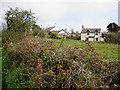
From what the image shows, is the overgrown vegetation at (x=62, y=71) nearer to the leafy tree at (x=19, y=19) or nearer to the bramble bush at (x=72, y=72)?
the bramble bush at (x=72, y=72)

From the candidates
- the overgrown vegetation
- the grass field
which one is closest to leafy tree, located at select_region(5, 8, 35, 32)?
the grass field

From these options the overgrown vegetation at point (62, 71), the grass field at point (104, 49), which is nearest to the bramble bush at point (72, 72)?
the overgrown vegetation at point (62, 71)

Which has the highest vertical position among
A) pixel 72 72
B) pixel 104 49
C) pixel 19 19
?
pixel 19 19

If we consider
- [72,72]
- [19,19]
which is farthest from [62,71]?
[19,19]

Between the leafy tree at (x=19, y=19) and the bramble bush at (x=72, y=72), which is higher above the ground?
the leafy tree at (x=19, y=19)

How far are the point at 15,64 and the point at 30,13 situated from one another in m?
6.83

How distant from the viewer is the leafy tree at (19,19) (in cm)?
794

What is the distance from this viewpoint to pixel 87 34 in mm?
27922

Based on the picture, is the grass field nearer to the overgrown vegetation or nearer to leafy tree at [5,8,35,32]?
the overgrown vegetation

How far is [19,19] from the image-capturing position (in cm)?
842

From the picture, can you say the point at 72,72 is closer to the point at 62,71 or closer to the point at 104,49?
the point at 62,71

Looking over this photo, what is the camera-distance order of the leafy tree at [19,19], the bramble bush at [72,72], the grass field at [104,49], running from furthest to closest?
the leafy tree at [19,19] < the grass field at [104,49] < the bramble bush at [72,72]

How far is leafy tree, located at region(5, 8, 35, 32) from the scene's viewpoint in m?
7.94

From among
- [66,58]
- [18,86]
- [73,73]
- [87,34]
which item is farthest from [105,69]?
[87,34]
